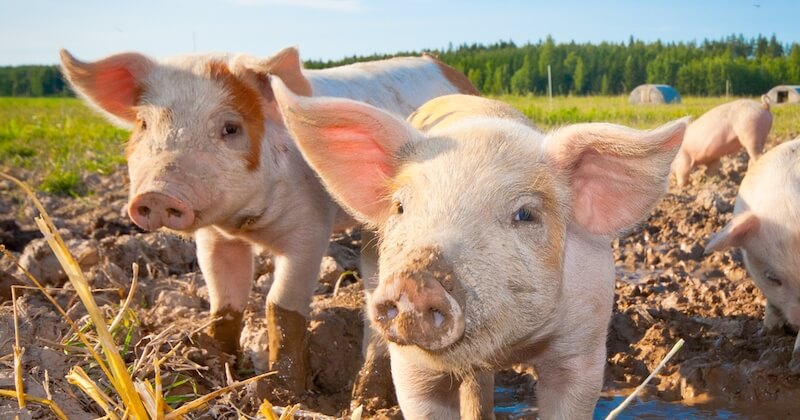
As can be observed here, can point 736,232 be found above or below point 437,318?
below

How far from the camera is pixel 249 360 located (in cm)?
454

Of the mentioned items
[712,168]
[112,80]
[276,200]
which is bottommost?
[712,168]

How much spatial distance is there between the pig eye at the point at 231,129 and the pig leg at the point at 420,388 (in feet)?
5.24

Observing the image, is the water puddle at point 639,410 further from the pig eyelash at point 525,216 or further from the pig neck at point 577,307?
the pig eyelash at point 525,216

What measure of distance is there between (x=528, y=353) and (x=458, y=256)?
0.70 meters

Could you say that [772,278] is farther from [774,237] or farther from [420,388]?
[420,388]

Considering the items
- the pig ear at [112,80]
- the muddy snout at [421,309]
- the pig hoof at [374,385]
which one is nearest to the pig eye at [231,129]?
the pig ear at [112,80]

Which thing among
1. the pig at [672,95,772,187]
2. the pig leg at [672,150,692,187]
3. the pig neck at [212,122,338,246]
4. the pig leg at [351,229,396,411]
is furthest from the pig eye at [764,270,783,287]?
the pig at [672,95,772,187]

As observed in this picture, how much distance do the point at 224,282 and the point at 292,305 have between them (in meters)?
0.50

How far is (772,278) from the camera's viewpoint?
4664mm

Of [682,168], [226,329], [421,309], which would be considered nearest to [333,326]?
[226,329]

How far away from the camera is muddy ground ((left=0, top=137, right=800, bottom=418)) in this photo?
2.92 m

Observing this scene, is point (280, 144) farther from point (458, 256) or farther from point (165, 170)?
point (458, 256)

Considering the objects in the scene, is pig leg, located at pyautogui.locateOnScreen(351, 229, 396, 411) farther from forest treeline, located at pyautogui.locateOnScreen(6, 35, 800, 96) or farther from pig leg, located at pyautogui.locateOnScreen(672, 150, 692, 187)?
forest treeline, located at pyautogui.locateOnScreen(6, 35, 800, 96)
